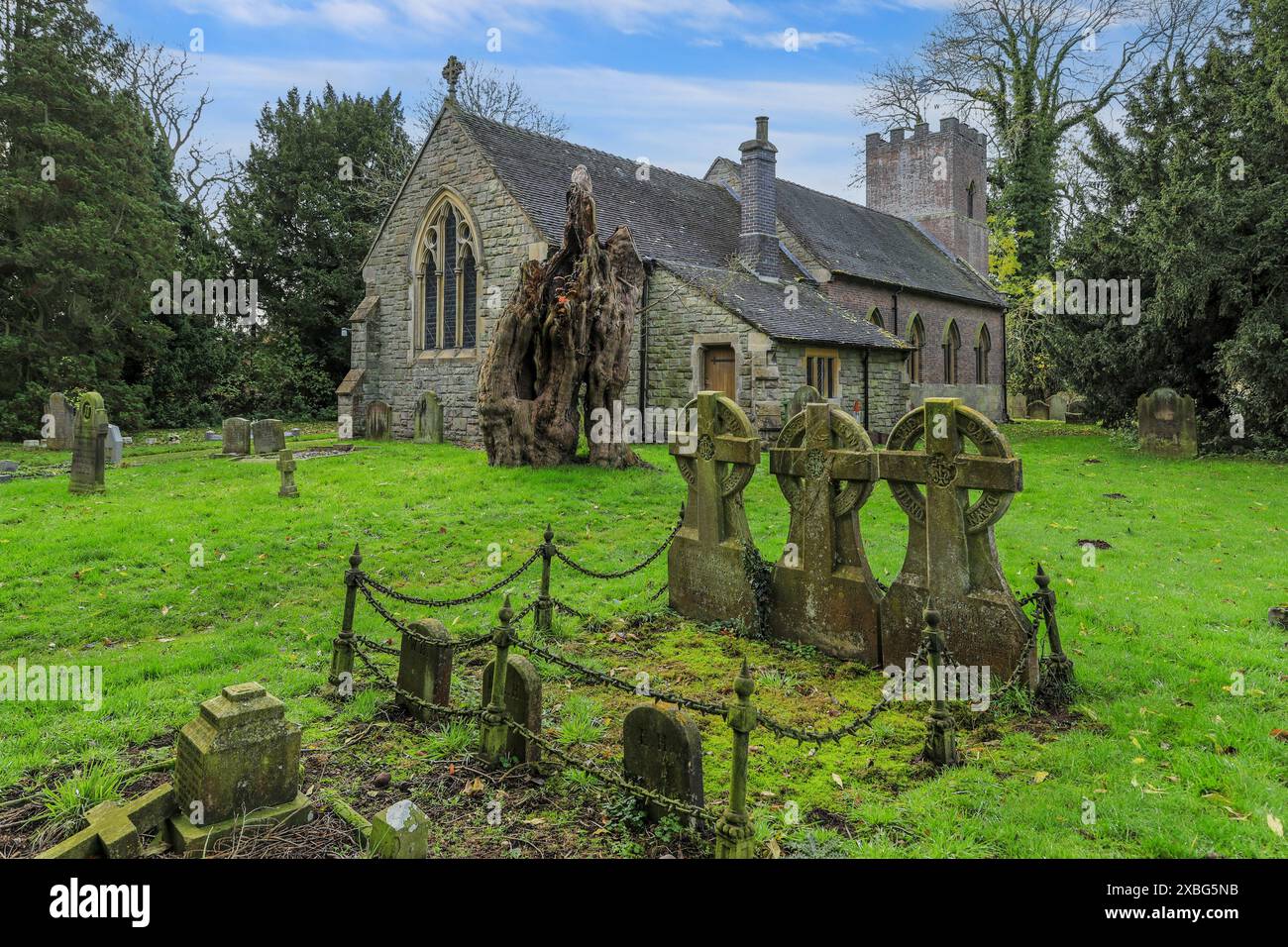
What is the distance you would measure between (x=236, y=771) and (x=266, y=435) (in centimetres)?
1466

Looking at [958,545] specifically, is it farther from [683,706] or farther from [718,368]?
[718,368]

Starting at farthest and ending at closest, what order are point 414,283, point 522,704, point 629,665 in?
point 414,283 → point 629,665 → point 522,704

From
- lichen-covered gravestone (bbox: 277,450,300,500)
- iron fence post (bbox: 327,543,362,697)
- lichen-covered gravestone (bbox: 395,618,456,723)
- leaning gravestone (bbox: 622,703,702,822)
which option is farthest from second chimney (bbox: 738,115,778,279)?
leaning gravestone (bbox: 622,703,702,822)

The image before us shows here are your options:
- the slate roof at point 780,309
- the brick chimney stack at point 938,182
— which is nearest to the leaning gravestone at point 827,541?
the slate roof at point 780,309

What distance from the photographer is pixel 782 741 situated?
4.88m

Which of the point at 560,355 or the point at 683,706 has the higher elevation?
the point at 560,355

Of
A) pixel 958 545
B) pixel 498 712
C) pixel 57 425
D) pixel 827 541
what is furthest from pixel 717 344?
pixel 57 425

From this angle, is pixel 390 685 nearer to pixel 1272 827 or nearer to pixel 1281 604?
pixel 1272 827

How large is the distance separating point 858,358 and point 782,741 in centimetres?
1811

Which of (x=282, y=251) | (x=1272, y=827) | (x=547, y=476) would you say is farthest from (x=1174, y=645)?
(x=282, y=251)

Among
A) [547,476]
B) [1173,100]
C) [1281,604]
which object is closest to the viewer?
[1281,604]

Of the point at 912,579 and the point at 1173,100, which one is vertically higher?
the point at 1173,100

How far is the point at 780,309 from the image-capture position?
66.2 feet

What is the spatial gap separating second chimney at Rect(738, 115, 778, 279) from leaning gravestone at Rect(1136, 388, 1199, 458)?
10029 mm
